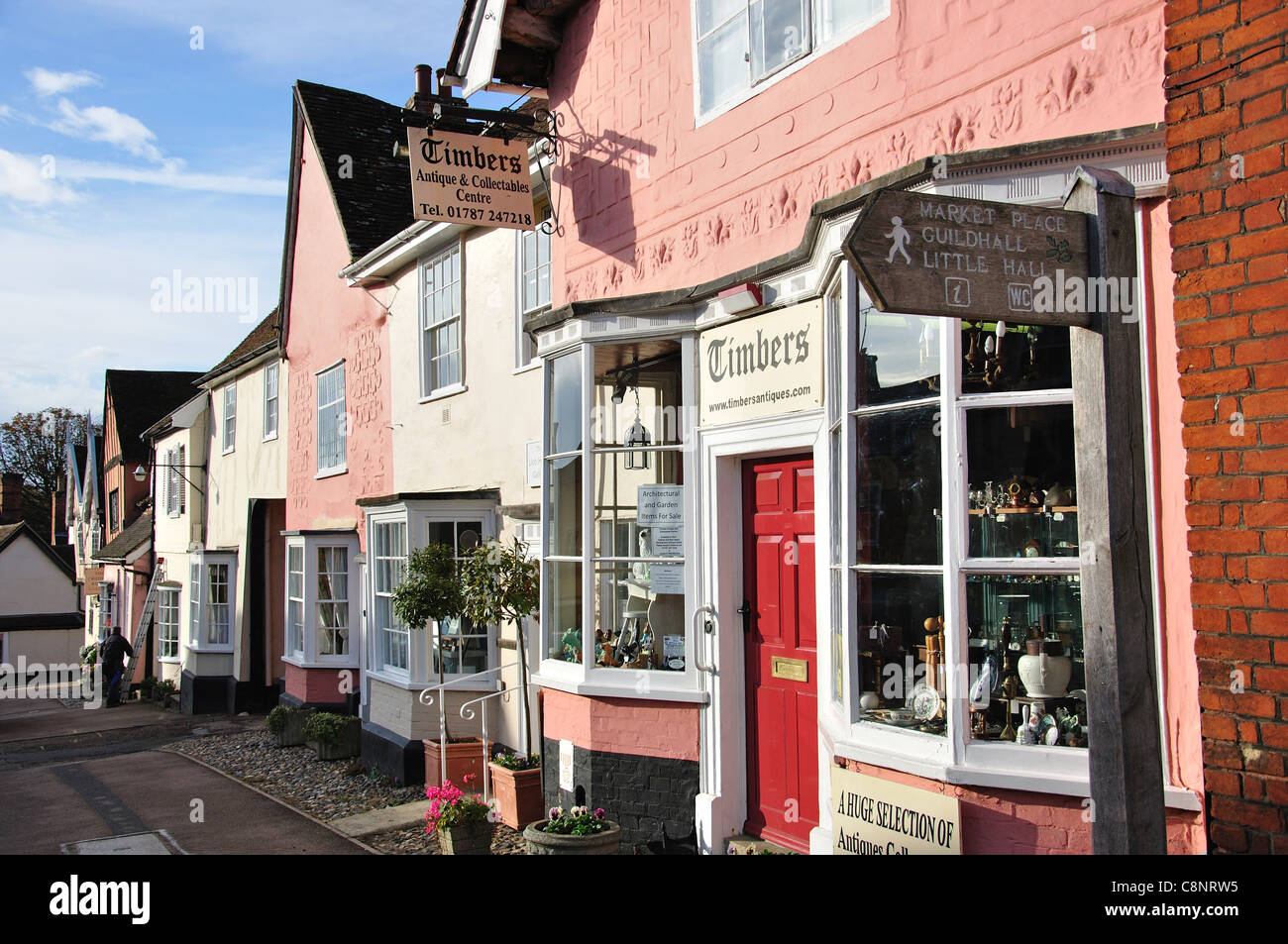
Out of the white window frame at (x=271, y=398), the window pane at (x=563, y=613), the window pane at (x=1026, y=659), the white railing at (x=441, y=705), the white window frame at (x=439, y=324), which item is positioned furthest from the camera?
the white window frame at (x=271, y=398)

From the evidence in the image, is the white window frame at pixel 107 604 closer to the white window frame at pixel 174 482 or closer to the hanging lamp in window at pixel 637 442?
the white window frame at pixel 174 482

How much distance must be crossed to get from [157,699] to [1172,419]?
76.9ft

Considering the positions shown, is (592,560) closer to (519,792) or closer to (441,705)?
(519,792)

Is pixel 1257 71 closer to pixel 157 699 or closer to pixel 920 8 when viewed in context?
pixel 920 8

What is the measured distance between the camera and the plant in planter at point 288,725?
1462 centimetres

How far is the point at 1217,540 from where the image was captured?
344 cm

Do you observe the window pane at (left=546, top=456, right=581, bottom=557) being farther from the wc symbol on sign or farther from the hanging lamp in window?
the wc symbol on sign

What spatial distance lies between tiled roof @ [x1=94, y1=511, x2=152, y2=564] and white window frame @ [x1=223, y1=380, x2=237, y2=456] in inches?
302

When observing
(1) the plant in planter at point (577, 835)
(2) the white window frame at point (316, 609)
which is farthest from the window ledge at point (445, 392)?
(1) the plant in planter at point (577, 835)

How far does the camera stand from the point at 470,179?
29.7 feet

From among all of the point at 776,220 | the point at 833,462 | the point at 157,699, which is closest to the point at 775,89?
the point at 776,220

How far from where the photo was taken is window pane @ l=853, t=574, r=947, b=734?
4.86 m

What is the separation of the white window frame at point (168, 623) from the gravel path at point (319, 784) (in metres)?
8.02

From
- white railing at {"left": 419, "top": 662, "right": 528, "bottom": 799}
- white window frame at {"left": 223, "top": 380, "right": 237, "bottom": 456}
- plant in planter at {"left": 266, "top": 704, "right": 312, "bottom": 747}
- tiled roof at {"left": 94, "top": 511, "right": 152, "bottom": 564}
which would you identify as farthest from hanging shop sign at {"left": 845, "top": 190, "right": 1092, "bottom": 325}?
tiled roof at {"left": 94, "top": 511, "right": 152, "bottom": 564}
